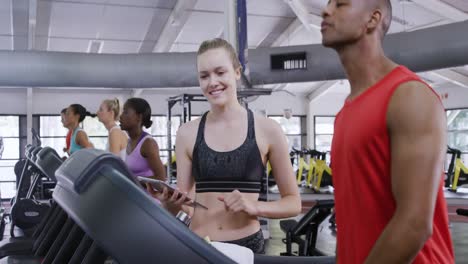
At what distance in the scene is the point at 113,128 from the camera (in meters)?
3.39

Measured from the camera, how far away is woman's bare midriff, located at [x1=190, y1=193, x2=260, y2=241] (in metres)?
1.39

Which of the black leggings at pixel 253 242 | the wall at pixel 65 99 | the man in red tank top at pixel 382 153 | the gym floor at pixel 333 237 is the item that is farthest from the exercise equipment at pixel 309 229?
the wall at pixel 65 99

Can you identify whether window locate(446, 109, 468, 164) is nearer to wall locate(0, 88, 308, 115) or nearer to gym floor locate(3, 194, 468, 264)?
wall locate(0, 88, 308, 115)

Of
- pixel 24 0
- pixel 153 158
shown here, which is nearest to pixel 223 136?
pixel 153 158

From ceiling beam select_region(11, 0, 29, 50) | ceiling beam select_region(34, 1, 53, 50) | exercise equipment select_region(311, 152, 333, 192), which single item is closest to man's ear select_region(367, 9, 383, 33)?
ceiling beam select_region(11, 0, 29, 50)

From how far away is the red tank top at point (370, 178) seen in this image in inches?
31.5

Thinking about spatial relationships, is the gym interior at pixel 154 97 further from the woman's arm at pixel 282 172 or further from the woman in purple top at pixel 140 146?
the woman in purple top at pixel 140 146

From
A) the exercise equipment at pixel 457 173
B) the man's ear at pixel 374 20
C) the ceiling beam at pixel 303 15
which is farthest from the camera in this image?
the exercise equipment at pixel 457 173

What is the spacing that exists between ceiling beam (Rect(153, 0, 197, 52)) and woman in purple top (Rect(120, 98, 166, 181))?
4742 millimetres

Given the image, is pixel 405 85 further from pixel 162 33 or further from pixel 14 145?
pixel 14 145

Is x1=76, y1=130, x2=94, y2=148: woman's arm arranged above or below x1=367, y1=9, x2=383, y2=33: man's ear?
below

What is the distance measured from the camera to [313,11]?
925 cm

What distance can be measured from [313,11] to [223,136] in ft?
27.3

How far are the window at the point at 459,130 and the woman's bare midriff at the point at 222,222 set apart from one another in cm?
1303
